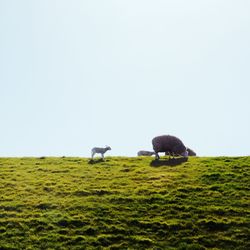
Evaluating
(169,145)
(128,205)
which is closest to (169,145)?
(169,145)

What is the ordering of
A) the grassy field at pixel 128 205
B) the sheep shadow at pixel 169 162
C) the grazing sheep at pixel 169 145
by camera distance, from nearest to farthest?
the grassy field at pixel 128 205, the sheep shadow at pixel 169 162, the grazing sheep at pixel 169 145

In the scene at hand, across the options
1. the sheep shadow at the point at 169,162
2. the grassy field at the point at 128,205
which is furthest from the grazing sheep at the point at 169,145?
the grassy field at the point at 128,205

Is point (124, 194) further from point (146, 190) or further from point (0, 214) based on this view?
point (0, 214)

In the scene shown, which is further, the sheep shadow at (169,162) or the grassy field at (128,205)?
the sheep shadow at (169,162)

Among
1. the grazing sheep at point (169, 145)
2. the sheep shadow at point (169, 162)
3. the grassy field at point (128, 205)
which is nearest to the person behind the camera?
the grassy field at point (128, 205)

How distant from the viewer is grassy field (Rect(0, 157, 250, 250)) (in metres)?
28.5

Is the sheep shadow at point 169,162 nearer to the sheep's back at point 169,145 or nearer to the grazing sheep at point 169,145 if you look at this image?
the grazing sheep at point 169,145

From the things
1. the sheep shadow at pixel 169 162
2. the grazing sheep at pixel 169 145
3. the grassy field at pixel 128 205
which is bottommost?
the grassy field at pixel 128 205

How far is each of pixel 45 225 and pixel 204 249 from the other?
975cm

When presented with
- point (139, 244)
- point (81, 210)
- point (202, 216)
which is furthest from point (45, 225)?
point (202, 216)

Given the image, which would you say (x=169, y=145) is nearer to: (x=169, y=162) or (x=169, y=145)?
(x=169, y=145)

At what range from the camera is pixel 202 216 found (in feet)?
102

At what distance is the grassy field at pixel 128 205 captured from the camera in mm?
28516

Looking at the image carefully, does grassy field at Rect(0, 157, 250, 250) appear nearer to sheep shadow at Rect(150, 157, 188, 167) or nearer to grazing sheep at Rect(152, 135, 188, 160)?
sheep shadow at Rect(150, 157, 188, 167)
